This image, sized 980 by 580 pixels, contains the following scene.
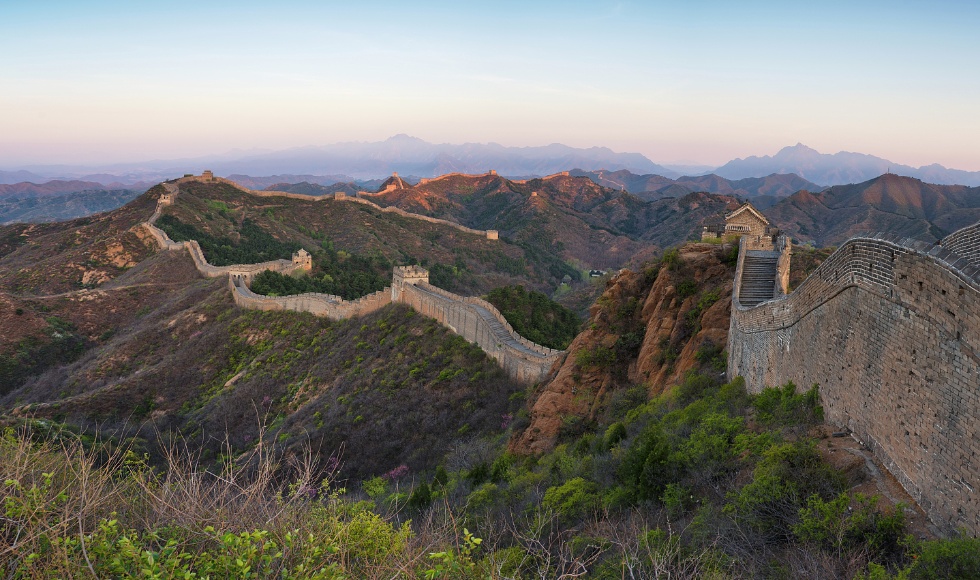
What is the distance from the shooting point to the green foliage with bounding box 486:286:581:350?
30.4 m

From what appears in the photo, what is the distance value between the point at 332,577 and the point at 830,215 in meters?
124

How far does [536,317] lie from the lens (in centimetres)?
3309

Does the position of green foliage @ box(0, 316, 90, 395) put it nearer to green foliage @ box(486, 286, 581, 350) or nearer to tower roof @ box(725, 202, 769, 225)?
green foliage @ box(486, 286, 581, 350)

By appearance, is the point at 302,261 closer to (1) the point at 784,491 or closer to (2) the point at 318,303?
(2) the point at 318,303

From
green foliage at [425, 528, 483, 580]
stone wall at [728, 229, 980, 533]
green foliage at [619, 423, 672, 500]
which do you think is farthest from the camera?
green foliage at [619, 423, 672, 500]

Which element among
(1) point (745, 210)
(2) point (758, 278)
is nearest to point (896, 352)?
(2) point (758, 278)

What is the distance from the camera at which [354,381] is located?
31375 millimetres

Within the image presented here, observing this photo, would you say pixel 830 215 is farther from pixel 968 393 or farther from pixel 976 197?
pixel 968 393

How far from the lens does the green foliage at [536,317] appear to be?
3041 cm

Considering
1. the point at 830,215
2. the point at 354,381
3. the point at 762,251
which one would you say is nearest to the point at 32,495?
the point at 762,251

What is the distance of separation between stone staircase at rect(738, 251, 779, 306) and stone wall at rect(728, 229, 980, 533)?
5.16 m

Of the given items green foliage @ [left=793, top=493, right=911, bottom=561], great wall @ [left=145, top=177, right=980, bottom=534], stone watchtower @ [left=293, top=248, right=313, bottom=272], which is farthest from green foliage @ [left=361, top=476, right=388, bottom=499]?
stone watchtower @ [left=293, top=248, right=313, bottom=272]

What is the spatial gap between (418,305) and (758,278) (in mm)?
22136

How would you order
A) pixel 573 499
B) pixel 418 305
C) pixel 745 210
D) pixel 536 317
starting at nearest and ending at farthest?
pixel 573 499
pixel 745 210
pixel 536 317
pixel 418 305
